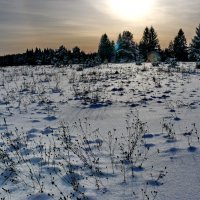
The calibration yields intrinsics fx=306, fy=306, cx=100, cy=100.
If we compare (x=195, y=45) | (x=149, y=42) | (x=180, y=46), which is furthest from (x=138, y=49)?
(x=195, y=45)

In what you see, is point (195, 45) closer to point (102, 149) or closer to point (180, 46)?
point (180, 46)

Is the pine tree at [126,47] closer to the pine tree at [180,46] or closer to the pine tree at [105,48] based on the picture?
the pine tree at [105,48]

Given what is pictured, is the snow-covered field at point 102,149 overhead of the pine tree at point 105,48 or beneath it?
beneath

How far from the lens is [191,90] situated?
12.0 m

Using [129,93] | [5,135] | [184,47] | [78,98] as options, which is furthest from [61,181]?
[184,47]

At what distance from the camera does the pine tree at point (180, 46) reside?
54125 mm

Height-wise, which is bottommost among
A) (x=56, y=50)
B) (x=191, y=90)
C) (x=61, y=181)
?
(x=61, y=181)

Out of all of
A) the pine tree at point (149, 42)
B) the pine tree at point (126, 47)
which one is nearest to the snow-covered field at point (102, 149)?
the pine tree at point (126, 47)

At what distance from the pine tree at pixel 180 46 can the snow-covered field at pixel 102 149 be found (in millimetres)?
45592

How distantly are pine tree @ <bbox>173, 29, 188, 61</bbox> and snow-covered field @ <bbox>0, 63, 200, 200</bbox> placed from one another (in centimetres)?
4559

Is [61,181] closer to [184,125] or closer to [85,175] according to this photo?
[85,175]

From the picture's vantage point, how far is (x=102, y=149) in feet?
19.9

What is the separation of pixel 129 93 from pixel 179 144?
19.8 feet

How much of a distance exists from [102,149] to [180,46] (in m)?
51.3
